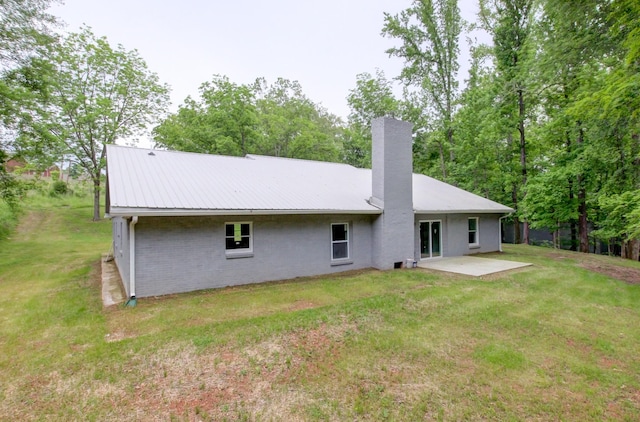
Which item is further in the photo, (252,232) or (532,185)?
(532,185)

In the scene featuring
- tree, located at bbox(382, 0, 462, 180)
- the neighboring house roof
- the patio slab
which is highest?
tree, located at bbox(382, 0, 462, 180)

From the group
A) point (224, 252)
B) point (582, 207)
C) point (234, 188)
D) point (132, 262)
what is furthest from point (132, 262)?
point (582, 207)

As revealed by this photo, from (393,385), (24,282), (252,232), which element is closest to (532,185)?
(252,232)

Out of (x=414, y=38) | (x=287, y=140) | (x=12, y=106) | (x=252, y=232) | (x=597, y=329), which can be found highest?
(x=414, y=38)

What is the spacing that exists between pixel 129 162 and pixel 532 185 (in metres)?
18.8

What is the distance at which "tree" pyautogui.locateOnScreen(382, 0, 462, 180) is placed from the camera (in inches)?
820

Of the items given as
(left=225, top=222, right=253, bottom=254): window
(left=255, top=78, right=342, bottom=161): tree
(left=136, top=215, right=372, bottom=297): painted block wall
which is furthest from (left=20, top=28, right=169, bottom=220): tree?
(left=136, top=215, right=372, bottom=297): painted block wall

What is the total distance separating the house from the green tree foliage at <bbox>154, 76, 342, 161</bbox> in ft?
38.1

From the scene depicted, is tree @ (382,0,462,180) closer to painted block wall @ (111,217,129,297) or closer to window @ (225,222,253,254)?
window @ (225,222,253,254)

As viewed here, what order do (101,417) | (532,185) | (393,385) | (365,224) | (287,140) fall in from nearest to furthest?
(101,417), (393,385), (365,224), (532,185), (287,140)

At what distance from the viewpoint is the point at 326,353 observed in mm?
4531

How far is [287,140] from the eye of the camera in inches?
1035

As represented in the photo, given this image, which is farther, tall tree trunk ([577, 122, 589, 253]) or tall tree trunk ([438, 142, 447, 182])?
tall tree trunk ([438, 142, 447, 182])

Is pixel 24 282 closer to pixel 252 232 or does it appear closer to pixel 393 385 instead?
pixel 252 232
